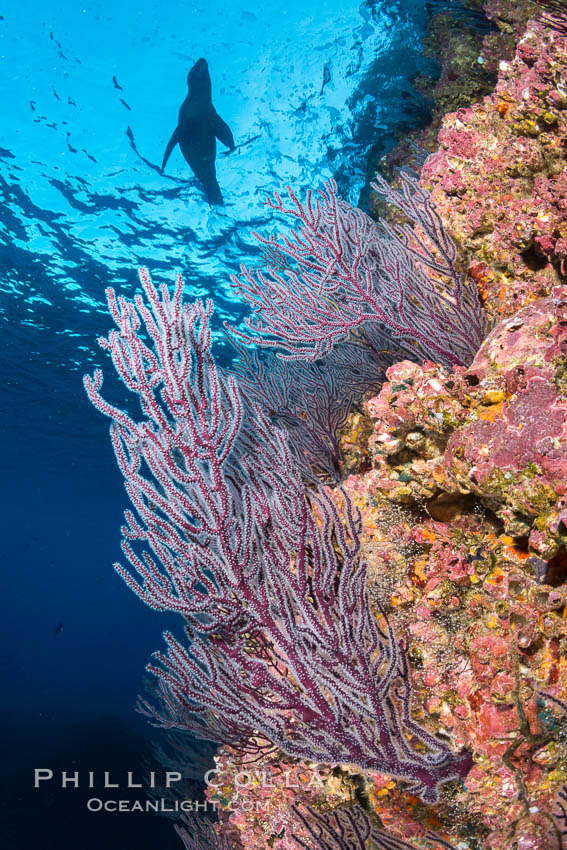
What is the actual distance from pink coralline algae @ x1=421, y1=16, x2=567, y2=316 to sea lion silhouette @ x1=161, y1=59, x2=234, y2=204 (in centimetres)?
696

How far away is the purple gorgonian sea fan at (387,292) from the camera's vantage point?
387 cm

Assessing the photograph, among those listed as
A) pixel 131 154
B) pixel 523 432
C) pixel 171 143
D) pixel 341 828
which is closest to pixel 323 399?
pixel 523 432

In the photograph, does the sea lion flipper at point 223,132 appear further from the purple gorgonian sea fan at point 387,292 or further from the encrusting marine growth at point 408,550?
the encrusting marine growth at point 408,550

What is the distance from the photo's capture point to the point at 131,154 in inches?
403

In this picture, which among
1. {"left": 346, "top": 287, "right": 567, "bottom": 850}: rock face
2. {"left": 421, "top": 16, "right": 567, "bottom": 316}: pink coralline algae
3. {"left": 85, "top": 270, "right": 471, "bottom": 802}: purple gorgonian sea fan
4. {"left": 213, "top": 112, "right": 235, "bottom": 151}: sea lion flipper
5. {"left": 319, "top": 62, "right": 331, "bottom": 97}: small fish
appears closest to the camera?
{"left": 346, "top": 287, "right": 567, "bottom": 850}: rock face

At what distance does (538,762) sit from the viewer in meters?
2.11

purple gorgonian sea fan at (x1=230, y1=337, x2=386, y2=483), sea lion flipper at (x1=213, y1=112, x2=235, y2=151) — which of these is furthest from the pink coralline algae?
sea lion flipper at (x1=213, y1=112, x2=235, y2=151)

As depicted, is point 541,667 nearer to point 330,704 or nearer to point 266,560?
point 330,704

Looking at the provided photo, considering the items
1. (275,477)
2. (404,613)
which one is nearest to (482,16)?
(275,477)

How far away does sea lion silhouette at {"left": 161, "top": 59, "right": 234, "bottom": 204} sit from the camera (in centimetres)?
925

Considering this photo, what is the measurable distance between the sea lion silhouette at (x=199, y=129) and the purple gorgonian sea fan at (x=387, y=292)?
7018mm

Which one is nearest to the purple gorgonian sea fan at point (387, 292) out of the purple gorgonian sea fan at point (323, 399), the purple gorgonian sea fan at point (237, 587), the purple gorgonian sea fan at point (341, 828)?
the purple gorgonian sea fan at point (323, 399)

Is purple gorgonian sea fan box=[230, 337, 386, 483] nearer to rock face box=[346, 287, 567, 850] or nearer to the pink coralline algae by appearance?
the pink coralline algae

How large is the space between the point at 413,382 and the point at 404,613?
1.42 m
